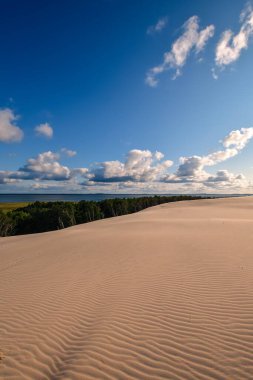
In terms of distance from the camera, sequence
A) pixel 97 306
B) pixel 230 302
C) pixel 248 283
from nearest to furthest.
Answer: pixel 230 302, pixel 97 306, pixel 248 283

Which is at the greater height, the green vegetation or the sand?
the sand

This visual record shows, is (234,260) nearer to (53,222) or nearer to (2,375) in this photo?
(2,375)

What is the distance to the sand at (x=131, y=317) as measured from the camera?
366 centimetres

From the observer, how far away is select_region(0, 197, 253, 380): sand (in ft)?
12.0

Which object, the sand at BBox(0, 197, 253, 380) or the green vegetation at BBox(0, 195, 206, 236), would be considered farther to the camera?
the green vegetation at BBox(0, 195, 206, 236)

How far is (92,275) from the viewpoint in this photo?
26.9 ft

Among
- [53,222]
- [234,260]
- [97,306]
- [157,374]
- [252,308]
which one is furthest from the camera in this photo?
[53,222]

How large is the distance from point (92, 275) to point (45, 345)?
3852mm

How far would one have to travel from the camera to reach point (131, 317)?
5.10m

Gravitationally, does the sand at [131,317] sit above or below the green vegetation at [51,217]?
above

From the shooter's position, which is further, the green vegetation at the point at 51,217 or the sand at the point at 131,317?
the green vegetation at the point at 51,217

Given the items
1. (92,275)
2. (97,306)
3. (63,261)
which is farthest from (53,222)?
(97,306)

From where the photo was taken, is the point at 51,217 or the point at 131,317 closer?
the point at 131,317

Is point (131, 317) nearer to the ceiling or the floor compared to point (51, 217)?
nearer to the ceiling
